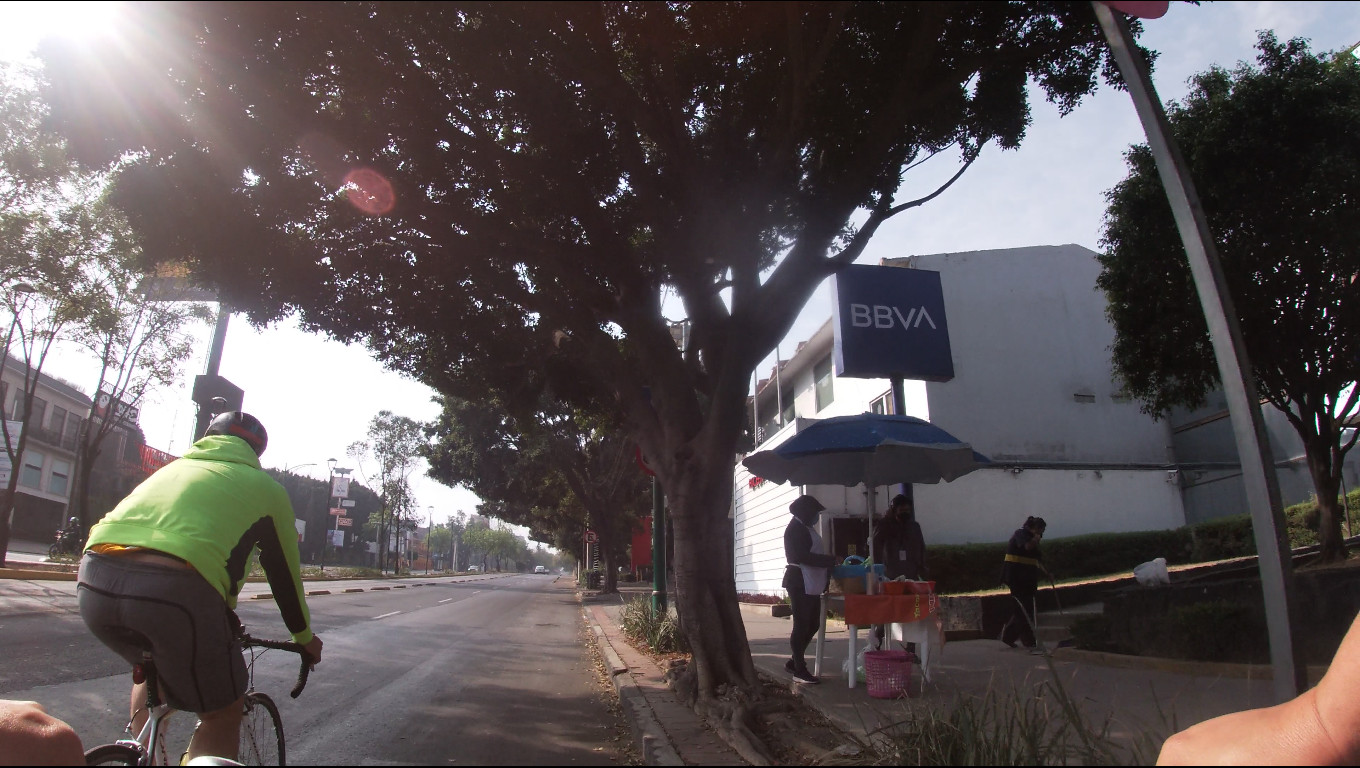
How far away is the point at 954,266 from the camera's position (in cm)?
1920

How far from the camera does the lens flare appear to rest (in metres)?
7.34

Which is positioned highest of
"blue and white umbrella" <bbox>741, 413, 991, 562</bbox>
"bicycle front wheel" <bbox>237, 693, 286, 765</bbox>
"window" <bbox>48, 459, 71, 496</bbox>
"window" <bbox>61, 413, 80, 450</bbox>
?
"window" <bbox>61, 413, 80, 450</bbox>

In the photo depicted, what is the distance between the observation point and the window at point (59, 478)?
42.8 metres

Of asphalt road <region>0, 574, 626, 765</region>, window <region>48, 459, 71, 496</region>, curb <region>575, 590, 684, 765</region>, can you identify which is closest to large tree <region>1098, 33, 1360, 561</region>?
curb <region>575, 590, 684, 765</region>

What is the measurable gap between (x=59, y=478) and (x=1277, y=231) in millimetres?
53585

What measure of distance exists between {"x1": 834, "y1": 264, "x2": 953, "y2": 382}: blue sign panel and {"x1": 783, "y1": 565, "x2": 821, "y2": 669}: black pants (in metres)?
2.57

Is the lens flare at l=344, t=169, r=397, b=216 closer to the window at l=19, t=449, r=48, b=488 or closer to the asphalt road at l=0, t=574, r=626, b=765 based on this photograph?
the asphalt road at l=0, t=574, r=626, b=765

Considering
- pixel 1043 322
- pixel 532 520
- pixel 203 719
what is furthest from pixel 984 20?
pixel 532 520

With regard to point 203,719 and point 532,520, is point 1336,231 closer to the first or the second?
point 203,719

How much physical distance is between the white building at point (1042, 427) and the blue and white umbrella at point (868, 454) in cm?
980

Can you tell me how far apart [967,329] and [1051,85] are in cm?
1183

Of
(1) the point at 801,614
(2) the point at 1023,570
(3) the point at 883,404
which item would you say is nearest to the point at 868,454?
(1) the point at 801,614

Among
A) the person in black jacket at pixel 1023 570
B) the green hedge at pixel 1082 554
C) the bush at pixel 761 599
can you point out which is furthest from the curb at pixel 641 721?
the bush at pixel 761 599

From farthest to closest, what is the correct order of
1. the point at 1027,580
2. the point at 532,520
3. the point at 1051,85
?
the point at 532,520 → the point at 1027,580 → the point at 1051,85
